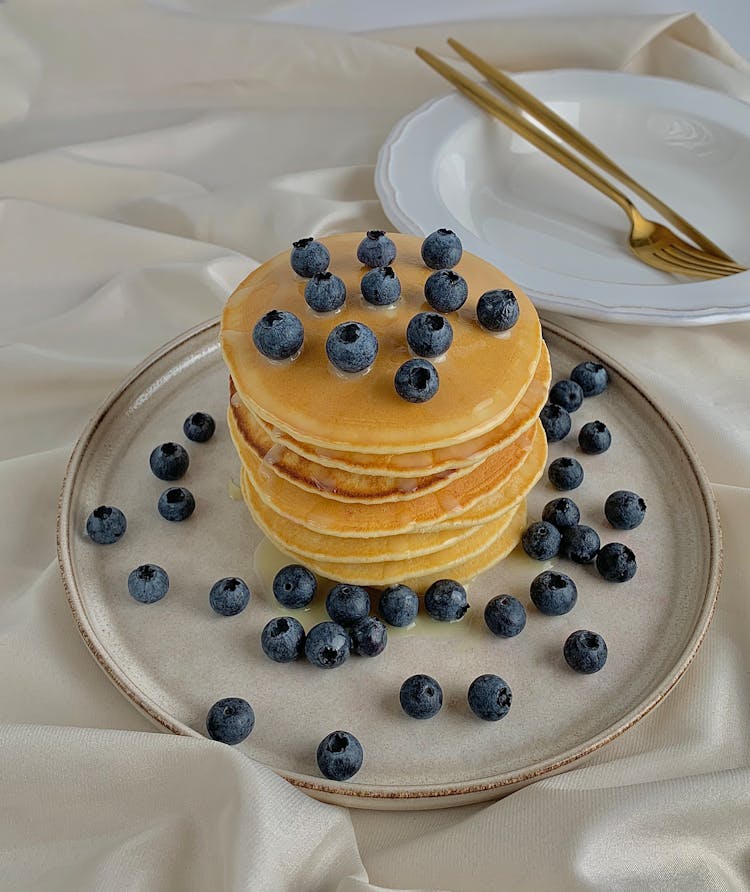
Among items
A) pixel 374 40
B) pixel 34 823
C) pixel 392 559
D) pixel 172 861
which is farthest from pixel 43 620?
pixel 374 40

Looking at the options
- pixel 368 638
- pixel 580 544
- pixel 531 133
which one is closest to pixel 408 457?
pixel 368 638

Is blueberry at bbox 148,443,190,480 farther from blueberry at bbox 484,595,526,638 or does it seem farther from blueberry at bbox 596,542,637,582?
blueberry at bbox 596,542,637,582

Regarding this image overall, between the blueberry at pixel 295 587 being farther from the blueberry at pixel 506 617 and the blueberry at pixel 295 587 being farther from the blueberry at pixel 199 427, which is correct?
the blueberry at pixel 199 427

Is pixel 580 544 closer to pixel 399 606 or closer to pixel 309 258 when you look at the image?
pixel 399 606

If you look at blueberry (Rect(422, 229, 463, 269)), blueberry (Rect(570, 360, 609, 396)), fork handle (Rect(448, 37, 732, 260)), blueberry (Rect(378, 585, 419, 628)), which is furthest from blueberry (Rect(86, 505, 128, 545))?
fork handle (Rect(448, 37, 732, 260))

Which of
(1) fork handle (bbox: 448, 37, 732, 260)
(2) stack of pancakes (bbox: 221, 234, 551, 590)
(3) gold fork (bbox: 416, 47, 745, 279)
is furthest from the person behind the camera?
(1) fork handle (bbox: 448, 37, 732, 260)

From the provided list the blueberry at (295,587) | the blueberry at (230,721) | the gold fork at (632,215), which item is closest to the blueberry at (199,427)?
the blueberry at (295,587)
